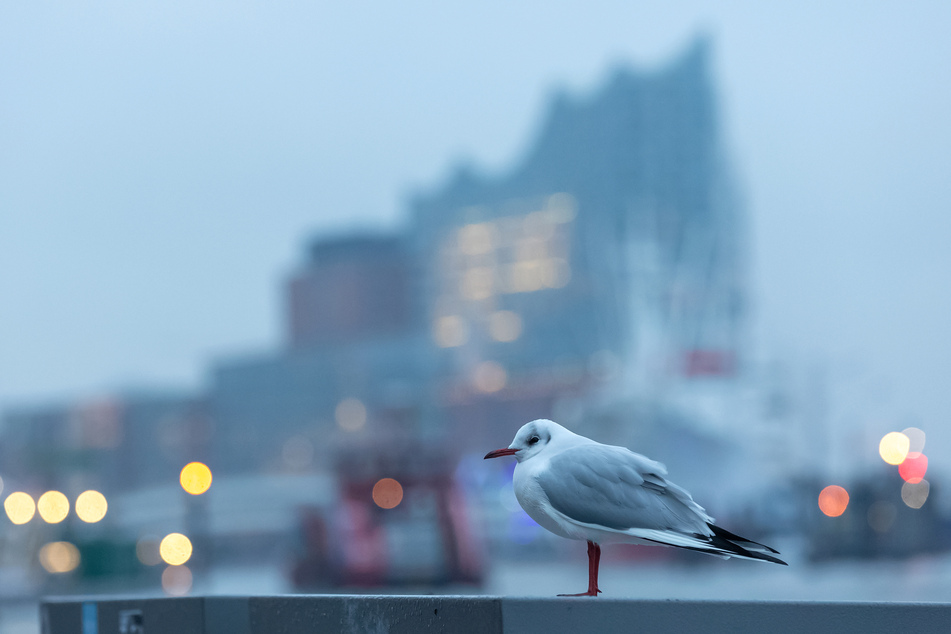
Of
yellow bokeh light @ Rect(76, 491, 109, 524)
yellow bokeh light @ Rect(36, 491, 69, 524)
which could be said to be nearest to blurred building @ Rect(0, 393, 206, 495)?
yellow bokeh light @ Rect(76, 491, 109, 524)

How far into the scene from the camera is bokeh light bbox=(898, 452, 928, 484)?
4869cm

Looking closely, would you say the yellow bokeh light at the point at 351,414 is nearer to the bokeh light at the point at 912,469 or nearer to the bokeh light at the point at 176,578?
the bokeh light at the point at 176,578

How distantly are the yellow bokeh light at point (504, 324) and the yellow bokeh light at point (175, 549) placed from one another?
86.6 metres

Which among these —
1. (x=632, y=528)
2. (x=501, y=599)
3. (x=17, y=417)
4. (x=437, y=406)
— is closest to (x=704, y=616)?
(x=632, y=528)

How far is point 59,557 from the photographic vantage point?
153 ft

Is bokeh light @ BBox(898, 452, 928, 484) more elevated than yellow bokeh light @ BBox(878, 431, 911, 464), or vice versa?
yellow bokeh light @ BBox(878, 431, 911, 464)

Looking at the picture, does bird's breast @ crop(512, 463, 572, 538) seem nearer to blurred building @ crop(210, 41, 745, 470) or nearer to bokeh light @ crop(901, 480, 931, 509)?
bokeh light @ crop(901, 480, 931, 509)

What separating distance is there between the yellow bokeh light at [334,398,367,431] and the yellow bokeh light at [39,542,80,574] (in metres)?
82.3

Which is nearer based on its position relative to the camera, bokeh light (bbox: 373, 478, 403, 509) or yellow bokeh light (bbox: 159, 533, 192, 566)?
bokeh light (bbox: 373, 478, 403, 509)

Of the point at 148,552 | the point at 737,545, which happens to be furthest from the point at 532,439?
the point at 148,552

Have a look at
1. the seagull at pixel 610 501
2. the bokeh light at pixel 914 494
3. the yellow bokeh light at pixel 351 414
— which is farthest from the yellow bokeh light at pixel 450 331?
the seagull at pixel 610 501

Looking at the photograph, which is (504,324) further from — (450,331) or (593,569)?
(593,569)

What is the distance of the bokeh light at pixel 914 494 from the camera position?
154 ft

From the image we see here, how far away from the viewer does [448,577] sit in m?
33.2
